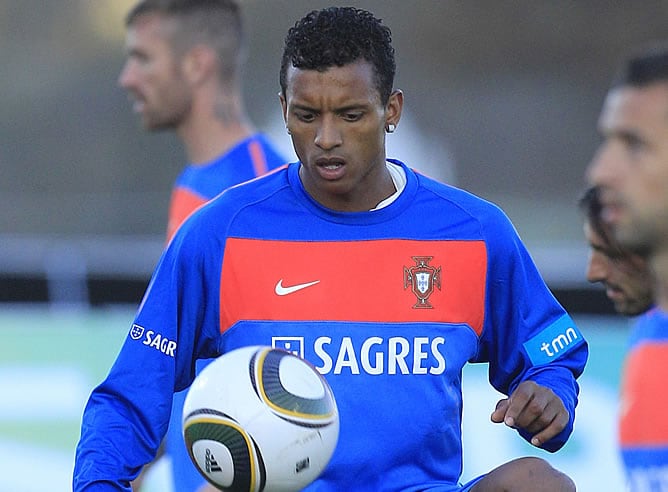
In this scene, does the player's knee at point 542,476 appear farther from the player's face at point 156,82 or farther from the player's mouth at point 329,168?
the player's face at point 156,82

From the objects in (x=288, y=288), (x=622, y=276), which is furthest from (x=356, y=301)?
(x=622, y=276)

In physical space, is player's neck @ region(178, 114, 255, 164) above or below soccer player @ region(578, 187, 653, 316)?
above

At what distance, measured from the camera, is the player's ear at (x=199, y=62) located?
6.43m

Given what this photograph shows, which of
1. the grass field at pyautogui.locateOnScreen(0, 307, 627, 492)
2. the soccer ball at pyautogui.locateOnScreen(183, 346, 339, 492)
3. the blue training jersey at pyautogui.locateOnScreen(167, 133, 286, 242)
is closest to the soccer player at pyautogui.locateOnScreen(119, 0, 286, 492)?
the blue training jersey at pyautogui.locateOnScreen(167, 133, 286, 242)

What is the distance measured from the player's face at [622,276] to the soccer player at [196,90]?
161cm

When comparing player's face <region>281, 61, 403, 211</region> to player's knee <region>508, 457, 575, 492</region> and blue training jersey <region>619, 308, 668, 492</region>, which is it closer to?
player's knee <region>508, 457, 575, 492</region>

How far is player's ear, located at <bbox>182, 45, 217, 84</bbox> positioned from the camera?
6.43 metres

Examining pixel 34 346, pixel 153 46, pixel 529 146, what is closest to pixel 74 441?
pixel 34 346

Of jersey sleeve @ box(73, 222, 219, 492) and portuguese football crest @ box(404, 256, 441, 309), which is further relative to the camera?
portuguese football crest @ box(404, 256, 441, 309)

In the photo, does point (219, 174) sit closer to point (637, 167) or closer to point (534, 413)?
point (534, 413)

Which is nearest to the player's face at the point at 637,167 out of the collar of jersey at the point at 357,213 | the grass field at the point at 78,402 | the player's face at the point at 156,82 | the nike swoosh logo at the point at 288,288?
the collar of jersey at the point at 357,213

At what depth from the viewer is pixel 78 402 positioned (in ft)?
26.5

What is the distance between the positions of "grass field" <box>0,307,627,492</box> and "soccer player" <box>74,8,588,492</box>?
11.8 ft

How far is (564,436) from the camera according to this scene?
3799mm
